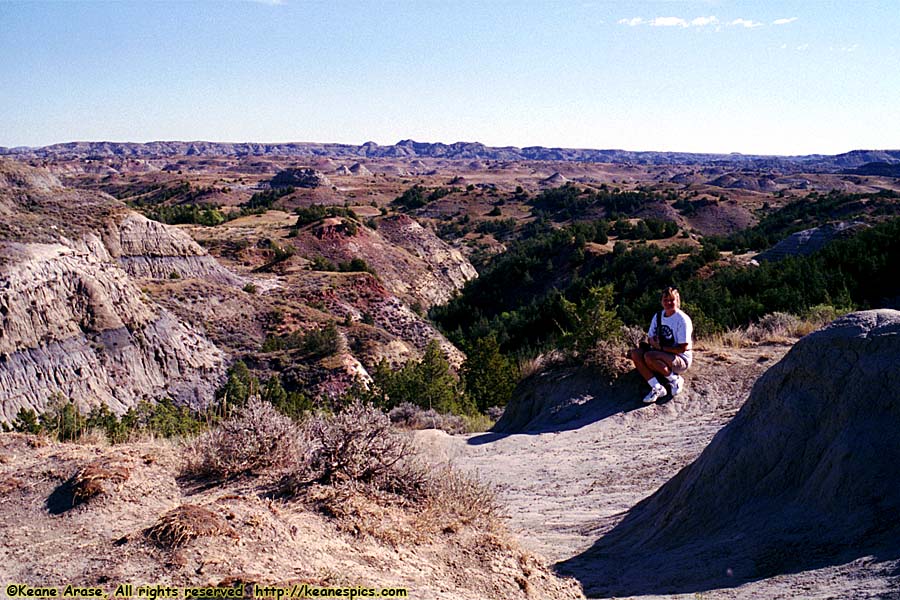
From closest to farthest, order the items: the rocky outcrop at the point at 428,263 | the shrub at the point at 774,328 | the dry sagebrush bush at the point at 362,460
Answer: the dry sagebrush bush at the point at 362,460, the shrub at the point at 774,328, the rocky outcrop at the point at 428,263

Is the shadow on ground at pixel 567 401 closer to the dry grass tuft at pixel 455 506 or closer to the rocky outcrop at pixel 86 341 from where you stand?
the dry grass tuft at pixel 455 506

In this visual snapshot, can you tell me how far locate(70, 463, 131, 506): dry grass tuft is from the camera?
203 inches

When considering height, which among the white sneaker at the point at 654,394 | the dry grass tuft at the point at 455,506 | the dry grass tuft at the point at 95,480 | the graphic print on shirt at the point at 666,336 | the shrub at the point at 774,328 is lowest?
the white sneaker at the point at 654,394

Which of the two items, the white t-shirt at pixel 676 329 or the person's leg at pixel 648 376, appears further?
the person's leg at pixel 648 376

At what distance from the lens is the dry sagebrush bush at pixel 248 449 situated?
239 inches

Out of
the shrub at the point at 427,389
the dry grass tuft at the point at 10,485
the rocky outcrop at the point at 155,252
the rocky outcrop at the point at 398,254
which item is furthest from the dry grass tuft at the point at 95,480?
the rocky outcrop at the point at 398,254

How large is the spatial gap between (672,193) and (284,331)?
57714 mm

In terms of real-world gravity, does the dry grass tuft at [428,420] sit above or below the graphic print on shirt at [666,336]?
below

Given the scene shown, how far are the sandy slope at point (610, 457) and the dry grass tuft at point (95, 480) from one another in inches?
129

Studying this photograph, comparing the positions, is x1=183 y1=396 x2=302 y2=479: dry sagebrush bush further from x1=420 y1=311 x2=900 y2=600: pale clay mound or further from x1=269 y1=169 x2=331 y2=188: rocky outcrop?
x1=269 y1=169 x2=331 y2=188: rocky outcrop

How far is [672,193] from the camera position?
76.5 m

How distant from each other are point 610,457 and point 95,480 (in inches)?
236

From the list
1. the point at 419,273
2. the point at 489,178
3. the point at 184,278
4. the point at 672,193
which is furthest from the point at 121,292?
the point at 489,178

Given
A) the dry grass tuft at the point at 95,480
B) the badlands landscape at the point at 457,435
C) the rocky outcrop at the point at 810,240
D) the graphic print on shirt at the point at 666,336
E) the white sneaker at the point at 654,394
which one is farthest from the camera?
the rocky outcrop at the point at 810,240
